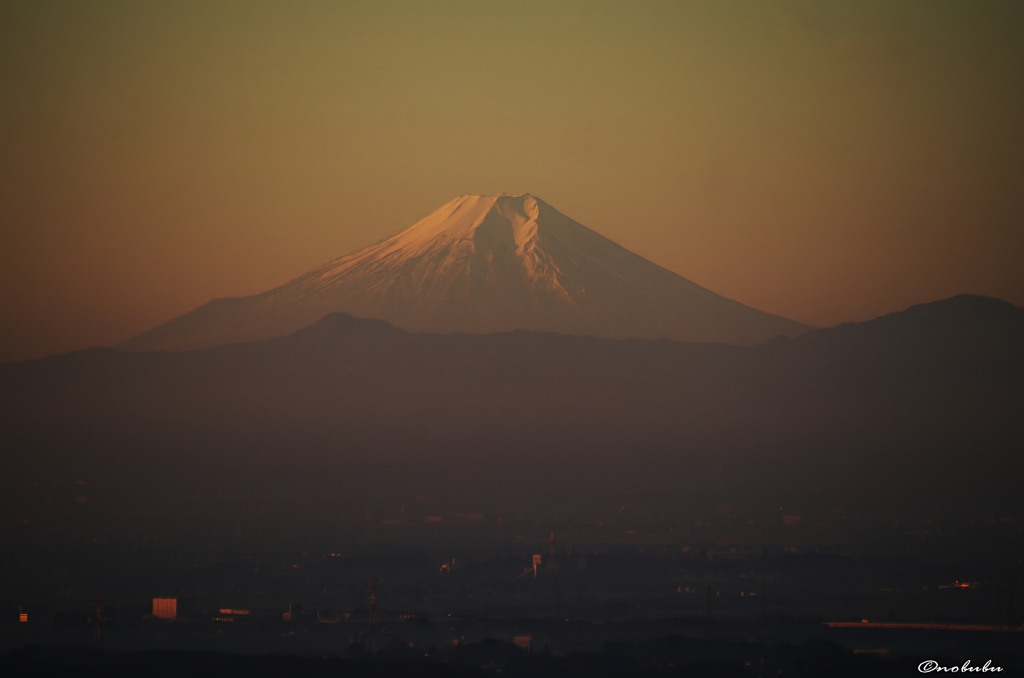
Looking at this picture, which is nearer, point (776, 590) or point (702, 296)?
point (776, 590)

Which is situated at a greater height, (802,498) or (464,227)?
(464,227)

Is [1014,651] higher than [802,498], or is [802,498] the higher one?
[802,498]

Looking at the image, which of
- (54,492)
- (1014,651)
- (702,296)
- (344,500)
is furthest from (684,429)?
(1014,651)

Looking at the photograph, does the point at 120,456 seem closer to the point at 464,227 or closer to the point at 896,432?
the point at 464,227

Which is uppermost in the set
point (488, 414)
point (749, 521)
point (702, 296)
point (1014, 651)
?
point (702, 296)

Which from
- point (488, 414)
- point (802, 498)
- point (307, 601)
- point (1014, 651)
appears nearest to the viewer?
point (1014, 651)

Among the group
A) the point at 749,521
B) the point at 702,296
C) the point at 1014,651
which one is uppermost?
the point at 702,296

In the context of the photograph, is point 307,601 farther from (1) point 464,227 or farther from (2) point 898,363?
(2) point 898,363

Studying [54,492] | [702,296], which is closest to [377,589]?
[54,492]

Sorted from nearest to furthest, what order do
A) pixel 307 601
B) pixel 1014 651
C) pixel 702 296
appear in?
1. pixel 1014 651
2. pixel 307 601
3. pixel 702 296
